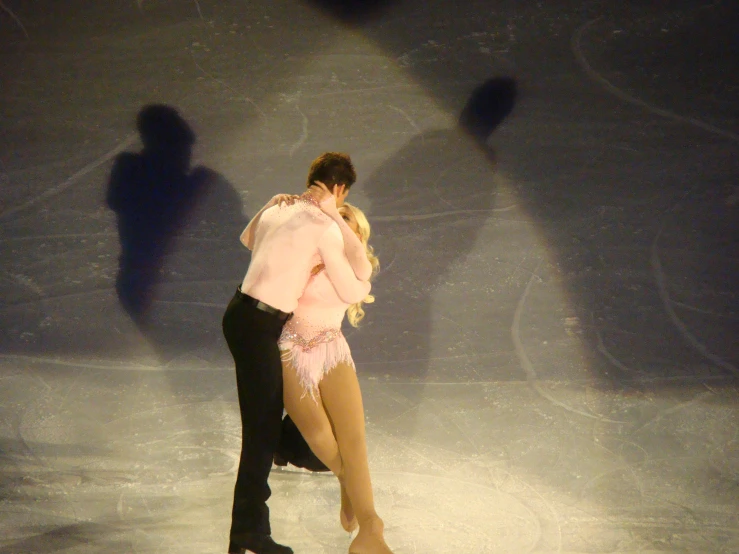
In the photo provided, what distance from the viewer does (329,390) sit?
2592 mm

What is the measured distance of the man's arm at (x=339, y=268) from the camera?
8.05 feet

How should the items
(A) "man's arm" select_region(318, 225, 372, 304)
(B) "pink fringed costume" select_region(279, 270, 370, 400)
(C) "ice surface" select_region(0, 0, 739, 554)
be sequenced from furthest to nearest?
(C) "ice surface" select_region(0, 0, 739, 554), (B) "pink fringed costume" select_region(279, 270, 370, 400), (A) "man's arm" select_region(318, 225, 372, 304)

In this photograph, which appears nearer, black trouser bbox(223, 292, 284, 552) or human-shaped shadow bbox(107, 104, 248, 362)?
black trouser bbox(223, 292, 284, 552)

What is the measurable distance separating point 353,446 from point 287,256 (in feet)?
2.31

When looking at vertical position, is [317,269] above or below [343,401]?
above

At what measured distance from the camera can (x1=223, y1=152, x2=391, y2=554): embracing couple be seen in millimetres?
2475

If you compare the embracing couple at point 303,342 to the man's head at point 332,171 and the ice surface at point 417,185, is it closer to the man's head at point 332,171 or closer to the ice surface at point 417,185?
the man's head at point 332,171

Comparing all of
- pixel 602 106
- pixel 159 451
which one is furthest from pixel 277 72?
pixel 159 451

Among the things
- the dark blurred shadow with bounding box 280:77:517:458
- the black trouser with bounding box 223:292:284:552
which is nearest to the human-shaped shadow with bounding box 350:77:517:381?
the dark blurred shadow with bounding box 280:77:517:458

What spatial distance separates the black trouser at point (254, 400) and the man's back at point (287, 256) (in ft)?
0.23

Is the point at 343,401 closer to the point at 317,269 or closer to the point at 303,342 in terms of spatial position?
the point at 303,342

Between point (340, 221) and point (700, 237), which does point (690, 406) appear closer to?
point (700, 237)

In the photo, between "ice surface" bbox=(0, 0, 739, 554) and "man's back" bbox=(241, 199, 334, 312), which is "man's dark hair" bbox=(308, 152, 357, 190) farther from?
"ice surface" bbox=(0, 0, 739, 554)

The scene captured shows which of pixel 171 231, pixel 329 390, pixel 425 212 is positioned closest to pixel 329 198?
pixel 329 390
